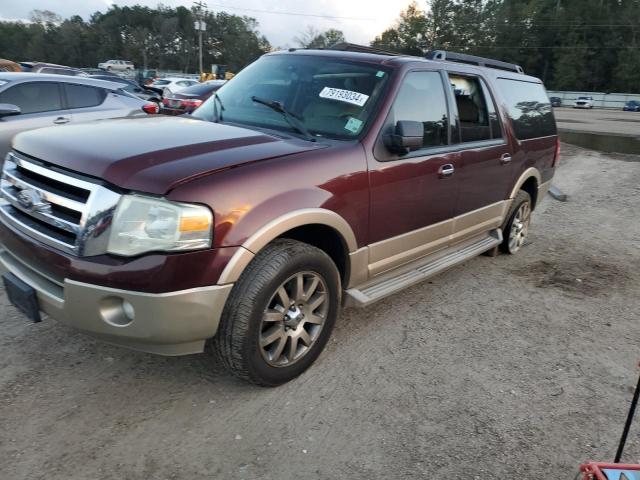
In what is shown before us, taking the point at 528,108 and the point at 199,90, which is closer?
the point at 528,108

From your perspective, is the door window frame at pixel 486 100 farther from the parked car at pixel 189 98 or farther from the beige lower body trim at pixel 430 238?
the parked car at pixel 189 98

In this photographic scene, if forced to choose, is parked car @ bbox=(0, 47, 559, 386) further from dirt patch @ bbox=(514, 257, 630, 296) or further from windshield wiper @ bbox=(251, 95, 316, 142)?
dirt patch @ bbox=(514, 257, 630, 296)

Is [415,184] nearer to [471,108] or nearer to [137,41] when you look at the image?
[471,108]

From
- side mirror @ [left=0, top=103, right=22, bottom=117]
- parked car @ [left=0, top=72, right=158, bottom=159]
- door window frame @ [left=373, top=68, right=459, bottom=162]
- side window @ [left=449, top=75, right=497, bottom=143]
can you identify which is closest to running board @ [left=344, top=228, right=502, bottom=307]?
door window frame @ [left=373, top=68, right=459, bottom=162]

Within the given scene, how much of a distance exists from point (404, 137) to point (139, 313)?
6.32ft

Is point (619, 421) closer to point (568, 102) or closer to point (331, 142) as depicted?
point (331, 142)

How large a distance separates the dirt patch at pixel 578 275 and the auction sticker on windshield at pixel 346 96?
2717 millimetres

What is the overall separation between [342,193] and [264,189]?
616 mm

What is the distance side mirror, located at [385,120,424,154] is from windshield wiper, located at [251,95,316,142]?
0.52 m

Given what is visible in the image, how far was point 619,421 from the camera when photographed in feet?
9.55

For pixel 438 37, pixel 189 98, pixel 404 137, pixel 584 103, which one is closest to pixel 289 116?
pixel 404 137

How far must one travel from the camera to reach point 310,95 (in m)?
3.62

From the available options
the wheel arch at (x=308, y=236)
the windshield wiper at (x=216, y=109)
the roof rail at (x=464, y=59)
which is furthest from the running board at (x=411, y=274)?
the roof rail at (x=464, y=59)

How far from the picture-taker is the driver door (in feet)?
11.2
